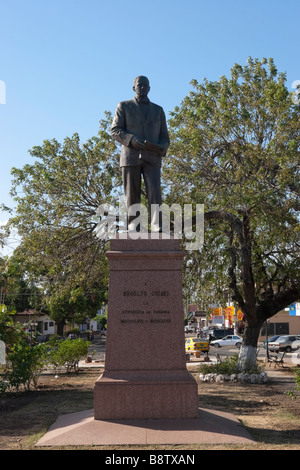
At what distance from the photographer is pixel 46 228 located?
17781mm

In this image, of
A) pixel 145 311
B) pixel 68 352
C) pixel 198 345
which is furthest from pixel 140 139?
pixel 198 345

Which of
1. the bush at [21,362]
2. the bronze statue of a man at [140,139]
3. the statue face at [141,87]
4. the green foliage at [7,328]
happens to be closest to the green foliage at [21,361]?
the bush at [21,362]

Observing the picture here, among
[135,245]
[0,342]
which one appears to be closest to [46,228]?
[0,342]

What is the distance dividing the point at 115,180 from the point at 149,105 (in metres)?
9.54

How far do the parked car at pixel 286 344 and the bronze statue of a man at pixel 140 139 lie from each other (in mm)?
28861

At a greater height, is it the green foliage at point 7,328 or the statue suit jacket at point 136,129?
the statue suit jacket at point 136,129

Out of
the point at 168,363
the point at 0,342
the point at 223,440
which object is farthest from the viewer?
the point at 0,342

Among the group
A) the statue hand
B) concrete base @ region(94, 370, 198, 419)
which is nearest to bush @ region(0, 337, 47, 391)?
concrete base @ region(94, 370, 198, 419)

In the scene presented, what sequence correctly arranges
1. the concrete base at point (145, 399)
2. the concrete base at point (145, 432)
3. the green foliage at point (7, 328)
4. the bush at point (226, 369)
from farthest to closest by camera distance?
the bush at point (226, 369) → the green foliage at point (7, 328) → the concrete base at point (145, 399) → the concrete base at point (145, 432)

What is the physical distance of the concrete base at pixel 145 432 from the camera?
6.33 metres

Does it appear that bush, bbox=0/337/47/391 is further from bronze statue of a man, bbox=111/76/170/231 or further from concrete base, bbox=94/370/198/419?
bronze statue of a man, bbox=111/76/170/231

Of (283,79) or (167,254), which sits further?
(283,79)

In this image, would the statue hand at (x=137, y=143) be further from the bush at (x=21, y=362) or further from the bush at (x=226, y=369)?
the bush at (x=226, y=369)
